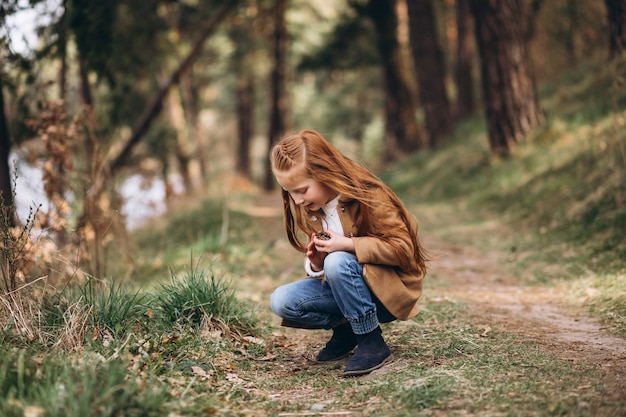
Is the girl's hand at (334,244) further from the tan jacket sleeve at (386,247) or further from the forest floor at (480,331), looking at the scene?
the forest floor at (480,331)

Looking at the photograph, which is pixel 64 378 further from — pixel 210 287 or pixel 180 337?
pixel 210 287

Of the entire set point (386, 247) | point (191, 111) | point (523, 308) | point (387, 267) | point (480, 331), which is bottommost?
point (523, 308)

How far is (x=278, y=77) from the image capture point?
18.7m

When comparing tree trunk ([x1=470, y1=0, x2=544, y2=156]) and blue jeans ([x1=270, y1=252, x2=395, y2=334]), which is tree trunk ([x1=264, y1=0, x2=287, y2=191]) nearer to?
tree trunk ([x1=470, y1=0, x2=544, y2=156])

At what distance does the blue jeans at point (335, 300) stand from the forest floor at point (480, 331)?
0.90 ft

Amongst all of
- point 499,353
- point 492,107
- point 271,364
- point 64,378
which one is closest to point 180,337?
point 271,364

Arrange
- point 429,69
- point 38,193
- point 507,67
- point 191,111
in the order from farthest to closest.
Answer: point 191,111, point 429,69, point 507,67, point 38,193

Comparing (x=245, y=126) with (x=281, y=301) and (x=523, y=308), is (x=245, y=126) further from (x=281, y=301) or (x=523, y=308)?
(x=281, y=301)

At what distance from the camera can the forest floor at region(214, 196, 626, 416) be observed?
3199 mm

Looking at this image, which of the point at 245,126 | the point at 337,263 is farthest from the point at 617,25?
the point at 245,126

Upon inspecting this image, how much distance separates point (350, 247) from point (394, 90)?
14.1 meters

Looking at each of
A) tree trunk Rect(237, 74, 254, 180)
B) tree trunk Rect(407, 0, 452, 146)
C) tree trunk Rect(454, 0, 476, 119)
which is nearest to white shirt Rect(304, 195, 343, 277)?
tree trunk Rect(407, 0, 452, 146)

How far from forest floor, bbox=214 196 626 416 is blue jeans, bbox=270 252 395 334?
0.28m

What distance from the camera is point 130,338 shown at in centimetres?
351
